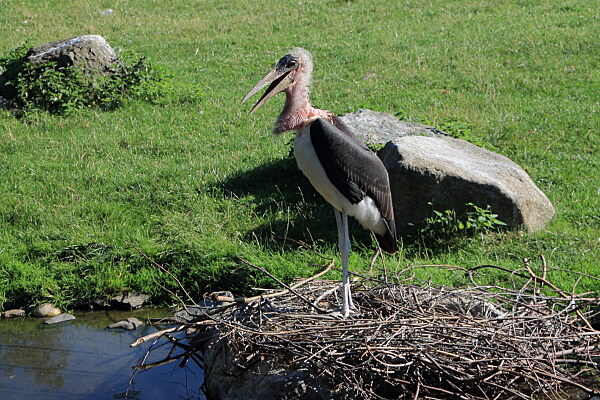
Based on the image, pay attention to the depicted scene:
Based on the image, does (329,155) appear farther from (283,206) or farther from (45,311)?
(45,311)

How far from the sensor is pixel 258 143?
10.4m

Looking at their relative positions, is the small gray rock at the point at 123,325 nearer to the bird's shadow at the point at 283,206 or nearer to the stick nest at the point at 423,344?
the stick nest at the point at 423,344

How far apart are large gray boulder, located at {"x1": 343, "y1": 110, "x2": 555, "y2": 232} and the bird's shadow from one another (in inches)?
21.5

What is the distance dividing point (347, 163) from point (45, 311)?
302cm

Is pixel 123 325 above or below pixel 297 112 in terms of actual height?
below

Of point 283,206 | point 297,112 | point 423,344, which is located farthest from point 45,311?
point 423,344

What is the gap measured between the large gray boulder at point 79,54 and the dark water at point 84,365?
18.3 ft

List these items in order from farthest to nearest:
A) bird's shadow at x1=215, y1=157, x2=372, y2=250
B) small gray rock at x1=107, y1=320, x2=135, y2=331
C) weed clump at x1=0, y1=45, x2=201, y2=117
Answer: weed clump at x1=0, y1=45, x2=201, y2=117 < bird's shadow at x1=215, y1=157, x2=372, y2=250 < small gray rock at x1=107, y1=320, x2=135, y2=331

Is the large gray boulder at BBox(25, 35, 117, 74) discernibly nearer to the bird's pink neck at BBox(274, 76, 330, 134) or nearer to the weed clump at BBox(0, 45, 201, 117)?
the weed clump at BBox(0, 45, 201, 117)

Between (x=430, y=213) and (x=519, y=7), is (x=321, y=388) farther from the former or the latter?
(x=519, y=7)

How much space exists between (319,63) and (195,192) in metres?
5.89

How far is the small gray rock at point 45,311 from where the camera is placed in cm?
706

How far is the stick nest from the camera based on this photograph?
499 centimetres

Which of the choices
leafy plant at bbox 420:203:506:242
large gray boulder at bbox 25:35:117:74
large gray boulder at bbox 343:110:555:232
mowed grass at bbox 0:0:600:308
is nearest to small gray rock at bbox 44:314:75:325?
mowed grass at bbox 0:0:600:308
